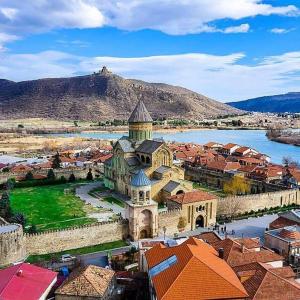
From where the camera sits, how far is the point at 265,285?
15078 millimetres

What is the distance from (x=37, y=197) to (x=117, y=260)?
57.2ft

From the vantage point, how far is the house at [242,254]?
59.5 feet

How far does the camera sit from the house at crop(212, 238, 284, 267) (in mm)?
18141

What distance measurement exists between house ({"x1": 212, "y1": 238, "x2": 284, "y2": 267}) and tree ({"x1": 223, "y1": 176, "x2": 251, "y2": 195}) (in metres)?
17.1

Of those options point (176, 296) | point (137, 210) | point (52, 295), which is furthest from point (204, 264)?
Result: point (137, 210)

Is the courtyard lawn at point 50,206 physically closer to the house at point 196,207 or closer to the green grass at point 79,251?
the green grass at point 79,251

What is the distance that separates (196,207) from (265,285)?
Answer: 42.8ft

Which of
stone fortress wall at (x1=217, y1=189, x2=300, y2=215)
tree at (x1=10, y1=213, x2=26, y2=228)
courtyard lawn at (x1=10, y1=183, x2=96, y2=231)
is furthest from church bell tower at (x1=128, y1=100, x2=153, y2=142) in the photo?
tree at (x1=10, y1=213, x2=26, y2=228)

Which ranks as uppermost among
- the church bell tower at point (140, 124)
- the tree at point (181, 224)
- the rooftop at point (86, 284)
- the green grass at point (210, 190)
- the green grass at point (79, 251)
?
the church bell tower at point (140, 124)

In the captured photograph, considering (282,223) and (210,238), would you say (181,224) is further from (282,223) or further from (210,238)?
(282,223)

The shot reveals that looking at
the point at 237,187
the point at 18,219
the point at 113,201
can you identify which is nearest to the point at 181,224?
the point at 113,201

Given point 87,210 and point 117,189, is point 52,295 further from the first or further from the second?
point 117,189

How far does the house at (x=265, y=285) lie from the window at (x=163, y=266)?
265cm

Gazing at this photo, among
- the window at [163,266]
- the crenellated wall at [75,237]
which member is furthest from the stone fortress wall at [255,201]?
the window at [163,266]
